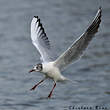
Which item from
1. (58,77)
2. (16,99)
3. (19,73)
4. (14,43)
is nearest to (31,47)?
(14,43)

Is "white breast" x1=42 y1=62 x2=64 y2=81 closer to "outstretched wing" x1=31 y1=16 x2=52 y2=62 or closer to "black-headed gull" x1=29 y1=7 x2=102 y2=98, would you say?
"black-headed gull" x1=29 y1=7 x2=102 y2=98

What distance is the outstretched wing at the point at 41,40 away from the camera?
9.13 m

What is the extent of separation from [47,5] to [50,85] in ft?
19.7

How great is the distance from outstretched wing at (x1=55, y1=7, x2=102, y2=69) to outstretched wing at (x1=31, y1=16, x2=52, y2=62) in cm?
38

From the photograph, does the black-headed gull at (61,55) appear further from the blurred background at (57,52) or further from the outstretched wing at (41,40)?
the blurred background at (57,52)

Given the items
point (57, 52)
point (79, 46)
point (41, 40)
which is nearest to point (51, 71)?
point (79, 46)

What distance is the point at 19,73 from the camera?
12641mm

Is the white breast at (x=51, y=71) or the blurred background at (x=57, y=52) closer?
the white breast at (x=51, y=71)

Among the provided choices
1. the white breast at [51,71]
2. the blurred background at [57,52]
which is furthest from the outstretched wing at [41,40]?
the blurred background at [57,52]

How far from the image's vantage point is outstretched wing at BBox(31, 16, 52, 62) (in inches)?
360

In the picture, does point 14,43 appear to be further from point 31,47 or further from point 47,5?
point 47,5

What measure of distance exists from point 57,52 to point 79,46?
5167 mm

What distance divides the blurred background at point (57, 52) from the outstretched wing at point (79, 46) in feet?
6.27

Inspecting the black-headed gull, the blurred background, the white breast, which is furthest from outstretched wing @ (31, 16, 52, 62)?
the blurred background
